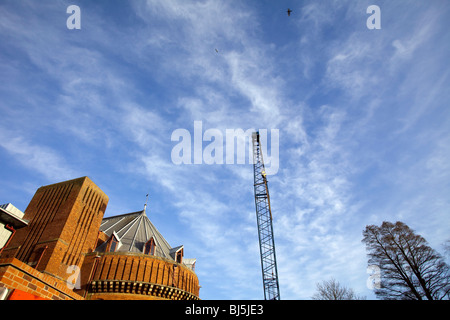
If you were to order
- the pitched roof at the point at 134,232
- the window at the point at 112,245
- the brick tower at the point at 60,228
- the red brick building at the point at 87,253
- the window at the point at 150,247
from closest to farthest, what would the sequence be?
1. the brick tower at the point at 60,228
2. the red brick building at the point at 87,253
3. the window at the point at 112,245
4. the window at the point at 150,247
5. the pitched roof at the point at 134,232

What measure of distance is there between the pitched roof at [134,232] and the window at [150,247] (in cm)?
38

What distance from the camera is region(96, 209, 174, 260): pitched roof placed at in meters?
26.7

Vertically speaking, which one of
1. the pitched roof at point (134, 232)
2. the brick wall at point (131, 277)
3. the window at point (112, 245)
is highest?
the pitched roof at point (134, 232)

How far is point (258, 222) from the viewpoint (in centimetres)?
5675

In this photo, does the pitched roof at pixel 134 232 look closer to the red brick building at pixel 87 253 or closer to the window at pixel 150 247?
the red brick building at pixel 87 253

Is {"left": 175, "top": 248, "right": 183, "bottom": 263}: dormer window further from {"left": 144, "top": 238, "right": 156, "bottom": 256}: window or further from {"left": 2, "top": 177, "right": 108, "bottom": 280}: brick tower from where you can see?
{"left": 2, "top": 177, "right": 108, "bottom": 280}: brick tower

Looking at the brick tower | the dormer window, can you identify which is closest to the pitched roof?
the dormer window

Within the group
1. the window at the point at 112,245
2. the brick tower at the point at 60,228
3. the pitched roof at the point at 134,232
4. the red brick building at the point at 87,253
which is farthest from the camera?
the pitched roof at the point at 134,232

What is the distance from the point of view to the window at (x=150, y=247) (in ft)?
86.4

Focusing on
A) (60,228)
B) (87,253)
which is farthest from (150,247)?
(60,228)

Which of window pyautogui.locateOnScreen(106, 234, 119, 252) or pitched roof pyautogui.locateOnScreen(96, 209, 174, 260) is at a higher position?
pitched roof pyautogui.locateOnScreen(96, 209, 174, 260)

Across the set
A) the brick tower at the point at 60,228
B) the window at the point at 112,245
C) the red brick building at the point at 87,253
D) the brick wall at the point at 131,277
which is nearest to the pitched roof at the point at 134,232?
the red brick building at the point at 87,253
